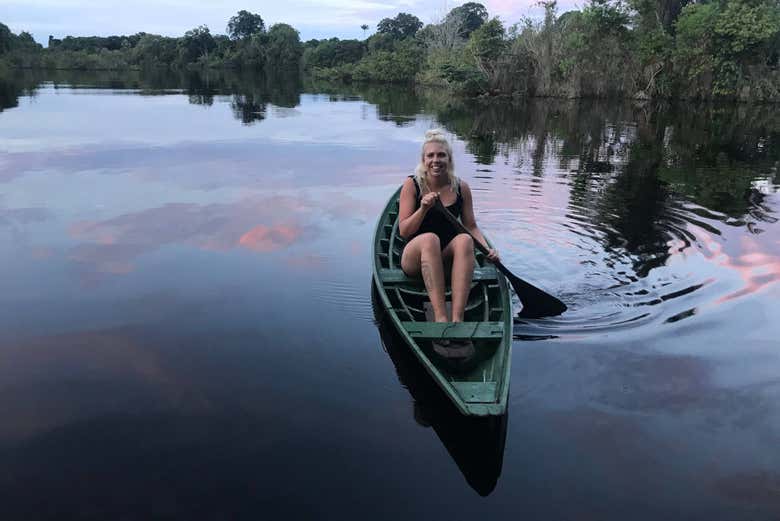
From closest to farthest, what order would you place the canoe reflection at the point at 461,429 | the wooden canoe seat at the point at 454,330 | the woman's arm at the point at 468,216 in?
the canoe reflection at the point at 461,429, the wooden canoe seat at the point at 454,330, the woman's arm at the point at 468,216

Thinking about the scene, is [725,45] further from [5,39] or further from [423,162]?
[5,39]

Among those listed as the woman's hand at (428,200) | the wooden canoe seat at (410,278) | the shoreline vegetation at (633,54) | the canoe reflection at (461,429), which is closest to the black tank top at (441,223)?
the woman's hand at (428,200)

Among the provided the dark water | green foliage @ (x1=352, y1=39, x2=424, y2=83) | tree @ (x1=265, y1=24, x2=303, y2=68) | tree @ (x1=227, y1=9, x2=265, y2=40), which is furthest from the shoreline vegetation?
tree @ (x1=227, y1=9, x2=265, y2=40)

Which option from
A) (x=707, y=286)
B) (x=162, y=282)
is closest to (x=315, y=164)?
(x=162, y=282)

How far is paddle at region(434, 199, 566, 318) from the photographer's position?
15.2 ft

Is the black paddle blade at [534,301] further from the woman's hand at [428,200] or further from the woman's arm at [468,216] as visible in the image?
the woman's hand at [428,200]

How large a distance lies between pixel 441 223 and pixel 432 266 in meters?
0.57

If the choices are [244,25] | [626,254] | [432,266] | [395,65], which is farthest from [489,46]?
[244,25]

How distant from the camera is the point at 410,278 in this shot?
4.70 m

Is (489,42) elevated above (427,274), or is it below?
above

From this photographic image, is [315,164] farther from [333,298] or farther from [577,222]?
[333,298]

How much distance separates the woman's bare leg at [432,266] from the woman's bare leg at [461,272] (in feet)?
0.28

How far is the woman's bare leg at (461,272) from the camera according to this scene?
4.04 m

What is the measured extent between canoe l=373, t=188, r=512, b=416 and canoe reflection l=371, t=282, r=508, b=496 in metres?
0.15
